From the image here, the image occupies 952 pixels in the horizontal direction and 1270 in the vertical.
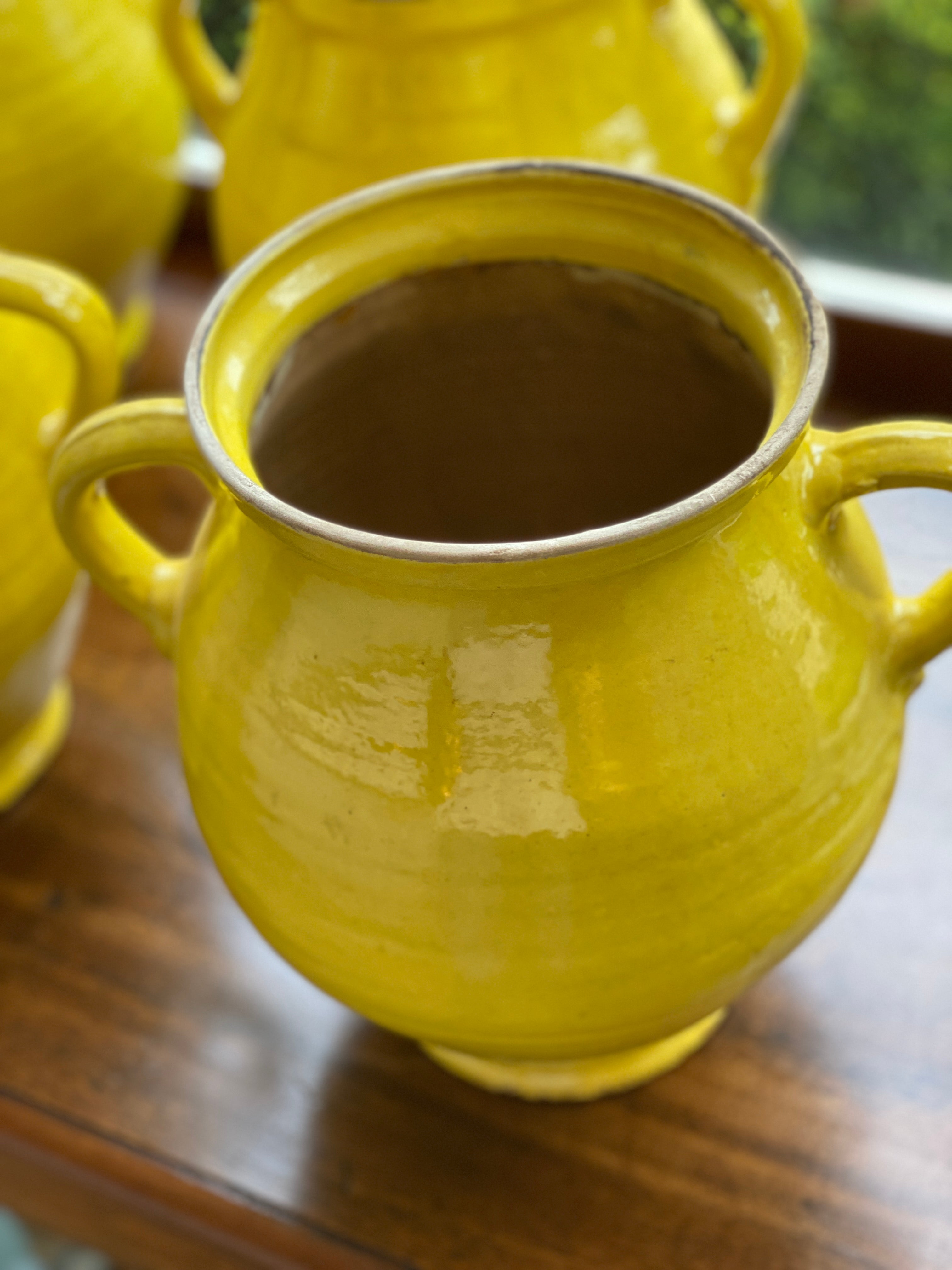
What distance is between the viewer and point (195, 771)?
1.48 ft

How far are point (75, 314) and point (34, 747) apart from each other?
24 centimetres

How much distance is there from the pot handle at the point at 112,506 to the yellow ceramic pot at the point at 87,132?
31cm

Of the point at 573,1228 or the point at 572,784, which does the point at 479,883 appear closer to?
the point at 572,784

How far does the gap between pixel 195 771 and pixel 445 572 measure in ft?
0.47

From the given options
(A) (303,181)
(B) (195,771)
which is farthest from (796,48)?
(B) (195,771)

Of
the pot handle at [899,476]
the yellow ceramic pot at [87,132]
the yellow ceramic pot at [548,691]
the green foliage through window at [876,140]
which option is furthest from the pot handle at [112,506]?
the green foliage through window at [876,140]

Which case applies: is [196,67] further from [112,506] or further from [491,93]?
[112,506]

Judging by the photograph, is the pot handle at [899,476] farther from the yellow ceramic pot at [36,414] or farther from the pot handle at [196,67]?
the pot handle at [196,67]

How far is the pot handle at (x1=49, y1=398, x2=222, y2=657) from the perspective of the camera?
0.44 m

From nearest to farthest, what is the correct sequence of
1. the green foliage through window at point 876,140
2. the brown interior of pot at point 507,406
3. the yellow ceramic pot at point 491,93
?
the brown interior of pot at point 507,406 < the yellow ceramic pot at point 491,93 < the green foliage through window at point 876,140

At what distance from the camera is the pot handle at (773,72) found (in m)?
0.65

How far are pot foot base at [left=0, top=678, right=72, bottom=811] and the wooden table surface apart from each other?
30 millimetres

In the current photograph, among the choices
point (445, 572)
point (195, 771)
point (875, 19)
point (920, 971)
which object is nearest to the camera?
point (445, 572)

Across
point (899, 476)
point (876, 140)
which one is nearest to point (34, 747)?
point (899, 476)
